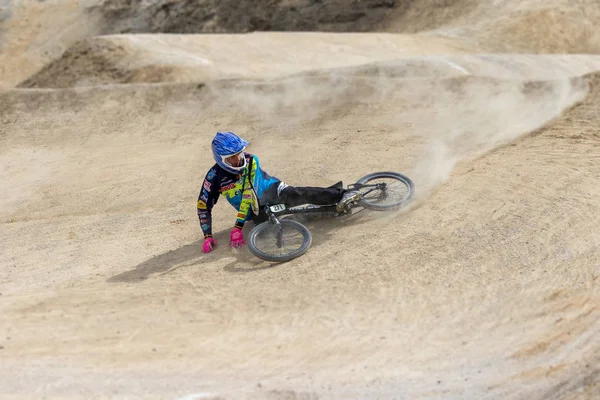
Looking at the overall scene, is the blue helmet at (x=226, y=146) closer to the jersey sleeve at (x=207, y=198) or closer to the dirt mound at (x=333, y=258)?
the jersey sleeve at (x=207, y=198)

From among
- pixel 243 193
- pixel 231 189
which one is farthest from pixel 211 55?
pixel 243 193

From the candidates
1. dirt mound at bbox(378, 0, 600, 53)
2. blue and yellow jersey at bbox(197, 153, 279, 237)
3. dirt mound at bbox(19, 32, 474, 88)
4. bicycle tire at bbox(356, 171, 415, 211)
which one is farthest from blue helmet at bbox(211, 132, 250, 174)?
dirt mound at bbox(378, 0, 600, 53)

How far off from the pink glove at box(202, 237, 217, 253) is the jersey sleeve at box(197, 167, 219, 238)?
0.07 meters

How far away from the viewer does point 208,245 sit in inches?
376

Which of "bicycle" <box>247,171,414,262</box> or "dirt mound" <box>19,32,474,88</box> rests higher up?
"bicycle" <box>247,171,414,262</box>

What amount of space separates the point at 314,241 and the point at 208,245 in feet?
4.80

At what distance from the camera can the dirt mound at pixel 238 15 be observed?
97.6 feet

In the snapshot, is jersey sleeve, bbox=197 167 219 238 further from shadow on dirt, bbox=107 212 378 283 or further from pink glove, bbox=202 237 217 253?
shadow on dirt, bbox=107 212 378 283

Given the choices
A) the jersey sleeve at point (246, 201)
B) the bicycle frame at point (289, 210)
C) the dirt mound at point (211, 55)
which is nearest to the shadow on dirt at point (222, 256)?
the bicycle frame at point (289, 210)

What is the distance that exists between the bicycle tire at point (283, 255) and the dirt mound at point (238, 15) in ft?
70.9

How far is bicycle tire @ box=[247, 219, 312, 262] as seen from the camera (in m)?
8.93

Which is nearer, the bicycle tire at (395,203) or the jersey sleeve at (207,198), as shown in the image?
the jersey sleeve at (207,198)

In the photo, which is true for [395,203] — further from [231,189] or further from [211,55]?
[211,55]

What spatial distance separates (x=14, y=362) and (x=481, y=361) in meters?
4.73
